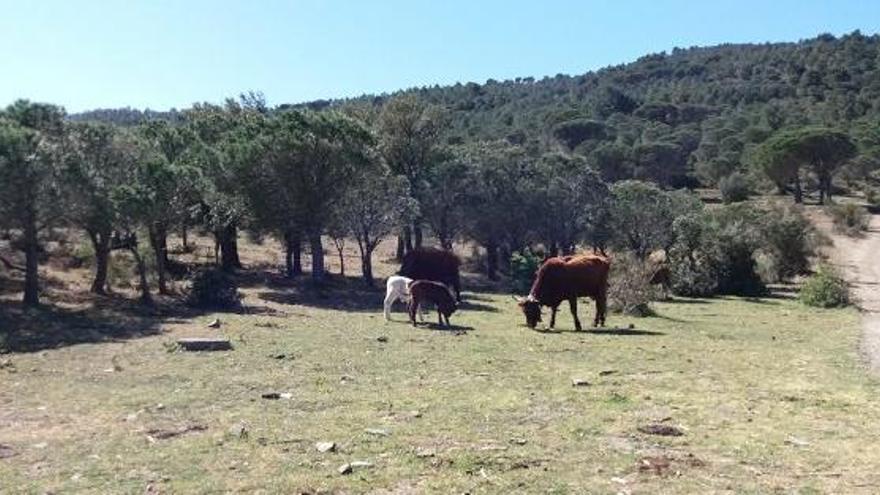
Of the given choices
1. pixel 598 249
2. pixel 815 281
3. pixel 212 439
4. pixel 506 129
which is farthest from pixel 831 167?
pixel 212 439

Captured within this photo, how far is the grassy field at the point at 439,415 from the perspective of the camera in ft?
33.5

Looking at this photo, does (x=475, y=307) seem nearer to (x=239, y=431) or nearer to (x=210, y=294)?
(x=210, y=294)

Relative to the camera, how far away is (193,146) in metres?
41.6

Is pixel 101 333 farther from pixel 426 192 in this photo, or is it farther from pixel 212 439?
pixel 426 192

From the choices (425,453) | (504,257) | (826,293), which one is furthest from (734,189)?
(425,453)

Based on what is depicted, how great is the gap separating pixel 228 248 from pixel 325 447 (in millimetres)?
34338

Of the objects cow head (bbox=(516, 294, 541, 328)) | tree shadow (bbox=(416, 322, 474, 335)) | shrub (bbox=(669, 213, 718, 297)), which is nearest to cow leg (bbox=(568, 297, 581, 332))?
cow head (bbox=(516, 294, 541, 328))

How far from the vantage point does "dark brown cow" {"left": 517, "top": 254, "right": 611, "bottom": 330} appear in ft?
89.2

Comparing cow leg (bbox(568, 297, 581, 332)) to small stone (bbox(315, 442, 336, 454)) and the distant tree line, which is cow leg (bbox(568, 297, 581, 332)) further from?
small stone (bbox(315, 442, 336, 454))

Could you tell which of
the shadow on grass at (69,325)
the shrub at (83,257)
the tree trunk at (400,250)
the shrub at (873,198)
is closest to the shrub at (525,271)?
the tree trunk at (400,250)

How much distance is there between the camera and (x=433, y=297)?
27.2 meters

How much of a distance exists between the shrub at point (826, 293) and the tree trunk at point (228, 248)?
26691 mm

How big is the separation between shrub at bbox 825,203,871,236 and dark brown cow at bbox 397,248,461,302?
171ft

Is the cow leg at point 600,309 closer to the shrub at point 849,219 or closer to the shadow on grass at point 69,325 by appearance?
the shadow on grass at point 69,325
